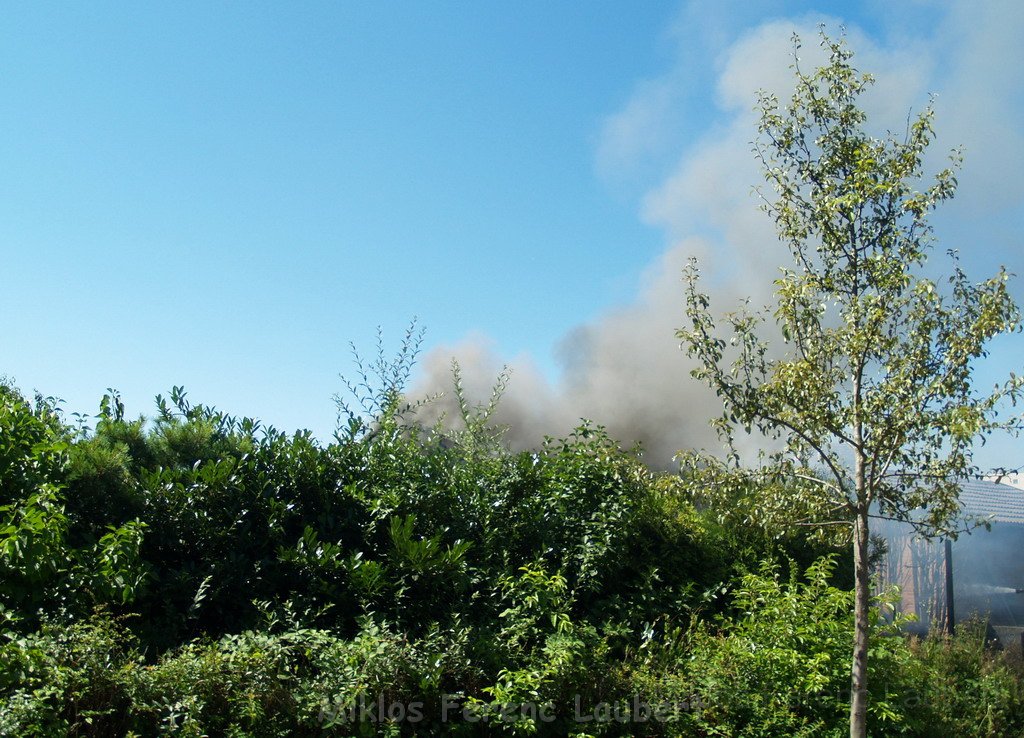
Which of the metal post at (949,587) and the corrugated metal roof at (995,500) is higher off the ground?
the corrugated metal roof at (995,500)

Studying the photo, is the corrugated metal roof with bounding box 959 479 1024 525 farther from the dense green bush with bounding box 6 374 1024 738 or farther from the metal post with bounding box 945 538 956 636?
the dense green bush with bounding box 6 374 1024 738

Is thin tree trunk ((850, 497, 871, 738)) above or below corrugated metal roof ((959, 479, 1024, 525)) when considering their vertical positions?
below

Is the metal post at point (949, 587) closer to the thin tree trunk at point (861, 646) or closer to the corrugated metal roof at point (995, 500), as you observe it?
the corrugated metal roof at point (995, 500)

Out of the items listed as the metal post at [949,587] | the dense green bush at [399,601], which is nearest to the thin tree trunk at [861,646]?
the dense green bush at [399,601]

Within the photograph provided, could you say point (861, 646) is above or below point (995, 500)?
below

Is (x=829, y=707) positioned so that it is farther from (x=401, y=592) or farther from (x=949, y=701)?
(x=401, y=592)

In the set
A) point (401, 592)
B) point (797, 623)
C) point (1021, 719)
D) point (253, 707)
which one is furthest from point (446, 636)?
point (1021, 719)

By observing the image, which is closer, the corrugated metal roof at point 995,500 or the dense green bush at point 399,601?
the dense green bush at point 399,601

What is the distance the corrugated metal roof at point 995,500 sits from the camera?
50.9 ft

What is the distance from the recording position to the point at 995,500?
16266 mm

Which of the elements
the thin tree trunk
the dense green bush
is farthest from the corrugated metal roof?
the thin tree trunk

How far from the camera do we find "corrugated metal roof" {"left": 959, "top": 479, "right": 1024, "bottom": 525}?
15.5 meters

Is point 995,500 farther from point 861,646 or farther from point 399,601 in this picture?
point 399,601

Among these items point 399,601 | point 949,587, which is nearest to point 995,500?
point 949,587
